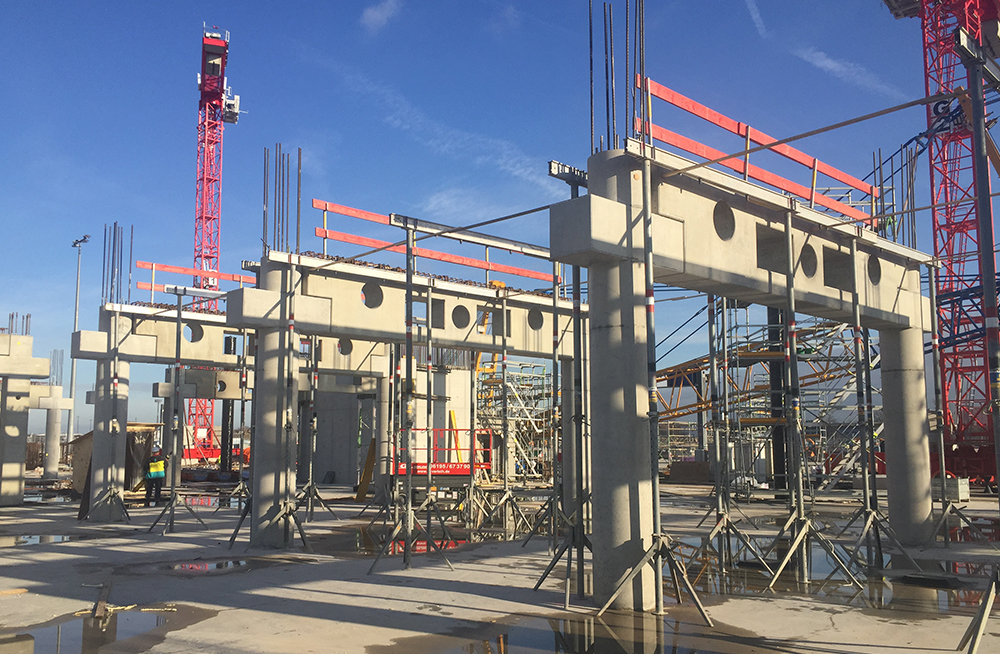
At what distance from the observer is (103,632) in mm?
9148

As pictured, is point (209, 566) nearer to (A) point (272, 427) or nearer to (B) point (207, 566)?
(B) point (207, 566)

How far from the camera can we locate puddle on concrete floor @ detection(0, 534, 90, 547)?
1773 centimetres

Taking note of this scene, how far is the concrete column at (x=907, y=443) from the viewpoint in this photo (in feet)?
53.3

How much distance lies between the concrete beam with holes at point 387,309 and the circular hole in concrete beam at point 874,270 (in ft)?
22.8

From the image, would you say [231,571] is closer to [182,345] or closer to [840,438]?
[182,345]

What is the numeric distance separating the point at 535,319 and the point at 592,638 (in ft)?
48.4

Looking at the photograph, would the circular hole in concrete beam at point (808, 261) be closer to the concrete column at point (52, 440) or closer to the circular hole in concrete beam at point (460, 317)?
the circular hole in concrete beam at point (460, 317)

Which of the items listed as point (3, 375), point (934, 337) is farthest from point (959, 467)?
point (3, 375)

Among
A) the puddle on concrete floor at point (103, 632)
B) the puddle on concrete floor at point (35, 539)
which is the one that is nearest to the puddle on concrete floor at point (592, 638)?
the puddle on concrete floor at point (103, 632)

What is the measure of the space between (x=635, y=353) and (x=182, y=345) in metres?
18.4

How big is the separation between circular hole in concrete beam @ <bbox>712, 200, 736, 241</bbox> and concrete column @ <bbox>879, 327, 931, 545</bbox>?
6.50 m

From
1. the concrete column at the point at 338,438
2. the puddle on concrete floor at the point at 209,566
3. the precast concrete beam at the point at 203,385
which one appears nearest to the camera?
the puddle on concrete floor at the point at 209,566

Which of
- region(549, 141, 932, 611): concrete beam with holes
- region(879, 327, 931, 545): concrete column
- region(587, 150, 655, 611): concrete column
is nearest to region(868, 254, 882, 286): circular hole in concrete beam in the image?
region(549, 141, 932, 611): concrete beam with holes

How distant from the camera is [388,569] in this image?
13.7 metres
